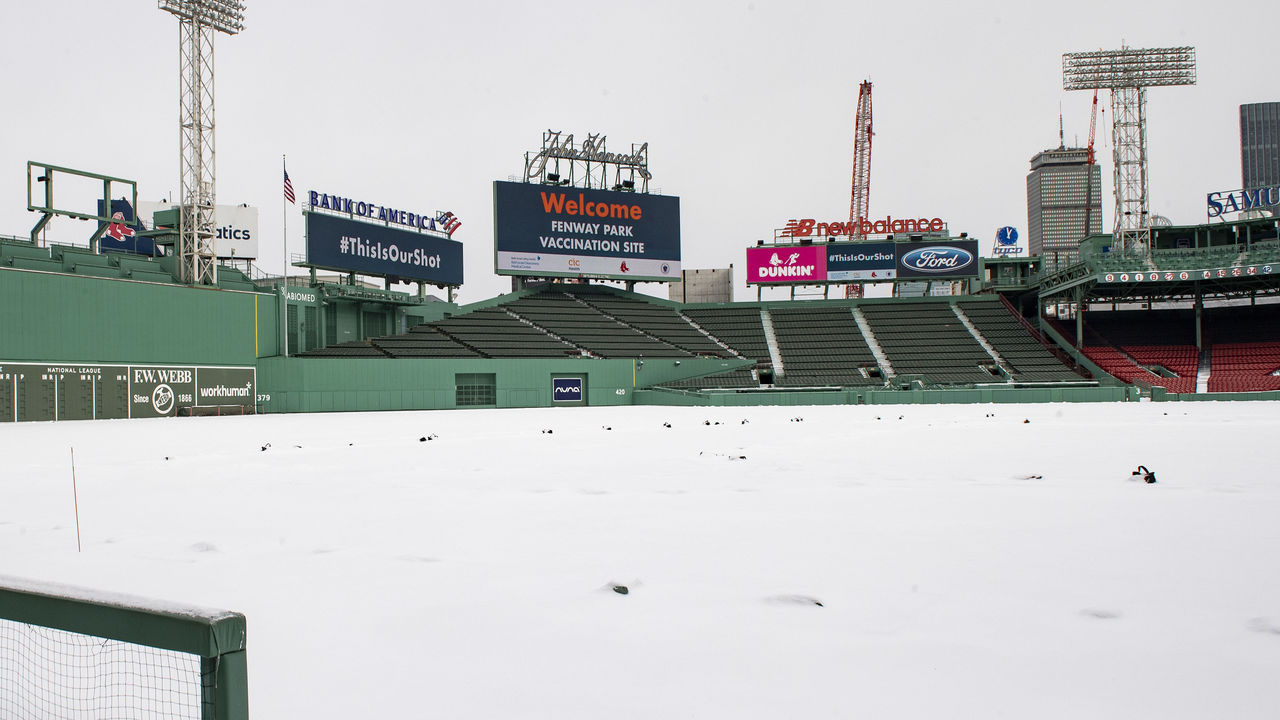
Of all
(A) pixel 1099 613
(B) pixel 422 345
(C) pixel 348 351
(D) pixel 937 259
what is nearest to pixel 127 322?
(C) pixel 348 351

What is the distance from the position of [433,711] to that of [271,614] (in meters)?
2.00

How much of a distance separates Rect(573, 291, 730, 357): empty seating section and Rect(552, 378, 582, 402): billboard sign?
10433mm

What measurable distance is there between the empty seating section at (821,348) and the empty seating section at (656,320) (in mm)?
5697

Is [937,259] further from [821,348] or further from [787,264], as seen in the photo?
[821,348]

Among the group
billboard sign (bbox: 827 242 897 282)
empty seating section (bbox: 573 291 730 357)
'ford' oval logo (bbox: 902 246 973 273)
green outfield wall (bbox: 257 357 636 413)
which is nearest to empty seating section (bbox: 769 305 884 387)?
billboard sign (bbox: 827 242 897 282)

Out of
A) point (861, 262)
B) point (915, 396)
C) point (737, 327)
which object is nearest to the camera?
point (915, 396)

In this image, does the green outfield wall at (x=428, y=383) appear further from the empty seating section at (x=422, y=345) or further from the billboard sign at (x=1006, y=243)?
the billboard sign at (x=1006, y=243)

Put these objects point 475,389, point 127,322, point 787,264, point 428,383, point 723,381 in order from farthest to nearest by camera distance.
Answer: point 787,264, point 723,381, point 475,389, point 428,383, point 127,322

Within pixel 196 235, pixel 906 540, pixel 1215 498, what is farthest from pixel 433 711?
pixel 196 235

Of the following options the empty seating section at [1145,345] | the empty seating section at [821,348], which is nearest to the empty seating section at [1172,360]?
the empty seating section at [1145,345]

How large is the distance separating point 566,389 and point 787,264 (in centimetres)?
2558

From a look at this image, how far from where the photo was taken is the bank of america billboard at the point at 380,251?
166 feet

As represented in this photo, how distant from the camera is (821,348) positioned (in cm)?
6134

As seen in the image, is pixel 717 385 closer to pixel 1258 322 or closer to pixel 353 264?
pixel 353 264
